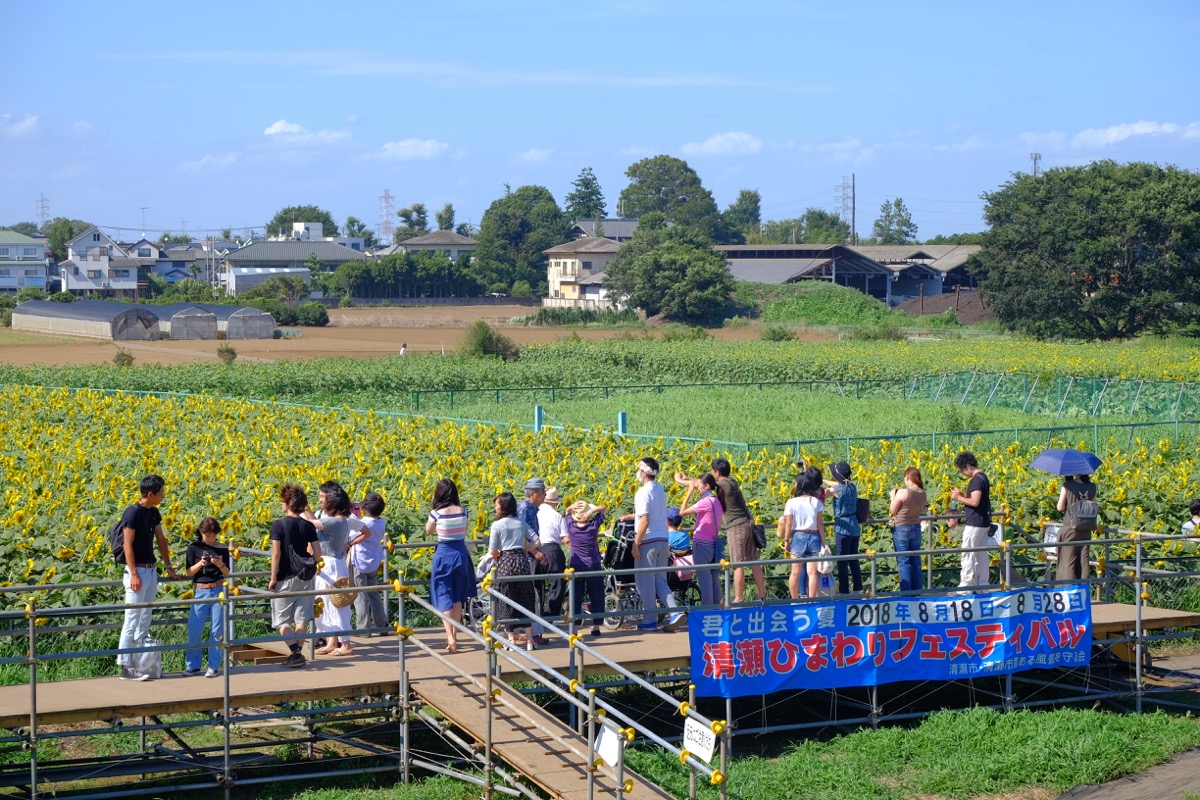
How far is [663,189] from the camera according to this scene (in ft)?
585

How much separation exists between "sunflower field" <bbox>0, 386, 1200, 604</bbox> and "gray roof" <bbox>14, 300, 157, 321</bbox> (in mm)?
50284

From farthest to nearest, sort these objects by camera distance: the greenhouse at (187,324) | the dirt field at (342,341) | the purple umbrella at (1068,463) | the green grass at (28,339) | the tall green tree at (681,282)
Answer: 1. the tall green tree at (681,282)
2. the greenhouse at (187,324)
3. the green grass at (28,339)
4. the dirt field at (342,341)
5. the purple umbrella at (1068,463)

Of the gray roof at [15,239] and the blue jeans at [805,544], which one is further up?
Result: the gray roof at [15,239]

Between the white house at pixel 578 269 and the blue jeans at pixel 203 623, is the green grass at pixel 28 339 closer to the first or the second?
the white house at pixel 578 269

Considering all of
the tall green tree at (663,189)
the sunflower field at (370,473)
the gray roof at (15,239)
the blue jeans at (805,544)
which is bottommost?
the sunflower field at (370,473)

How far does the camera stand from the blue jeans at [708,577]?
13.0 m

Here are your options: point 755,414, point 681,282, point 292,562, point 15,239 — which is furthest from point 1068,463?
point 15,239

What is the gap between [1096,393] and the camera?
38.9m

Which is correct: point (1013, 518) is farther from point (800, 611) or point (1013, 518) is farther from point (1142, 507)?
point (800, 611)

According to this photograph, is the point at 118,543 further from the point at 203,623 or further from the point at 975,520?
the point at 975,520

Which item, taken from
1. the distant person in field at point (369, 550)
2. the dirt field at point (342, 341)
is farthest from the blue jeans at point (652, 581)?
the dirt field at point (342, 341)

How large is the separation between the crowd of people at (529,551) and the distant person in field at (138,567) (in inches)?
0.4

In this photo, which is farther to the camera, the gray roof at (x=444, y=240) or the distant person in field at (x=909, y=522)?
the gray roof at (x=444, y=240)

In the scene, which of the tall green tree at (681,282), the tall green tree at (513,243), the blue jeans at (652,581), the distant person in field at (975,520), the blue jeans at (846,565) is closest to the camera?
the blue jeans at (652,581)
